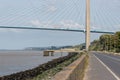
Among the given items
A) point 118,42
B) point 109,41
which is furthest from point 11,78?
A: point 109,41

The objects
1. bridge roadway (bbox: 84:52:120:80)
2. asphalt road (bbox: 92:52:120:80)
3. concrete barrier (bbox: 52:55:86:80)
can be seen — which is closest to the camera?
concrete barrier (bbox: 52:55:86:80)

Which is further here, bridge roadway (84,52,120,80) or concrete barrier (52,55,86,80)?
bridge roadway (84,52,120,80)

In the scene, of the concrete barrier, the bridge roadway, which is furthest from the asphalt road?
the concrete barrier

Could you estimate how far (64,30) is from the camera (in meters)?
104

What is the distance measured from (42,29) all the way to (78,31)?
9.93 metres

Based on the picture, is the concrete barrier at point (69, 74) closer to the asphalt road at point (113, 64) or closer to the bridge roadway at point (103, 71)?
the bridge roadway at point (103, 71)

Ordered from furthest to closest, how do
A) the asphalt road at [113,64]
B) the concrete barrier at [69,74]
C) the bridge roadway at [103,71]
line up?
1. the asphalt road at [113,64]
2. the bridge roadway at [103,71]
3. the concrete barrier at [69,74]

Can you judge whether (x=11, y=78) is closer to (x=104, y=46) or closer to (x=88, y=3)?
(x=88, y=3)

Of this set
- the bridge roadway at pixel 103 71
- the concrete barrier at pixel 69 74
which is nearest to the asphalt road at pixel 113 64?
the bridge roadway at pixel 103 71

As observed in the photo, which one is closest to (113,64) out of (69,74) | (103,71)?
(103,71)

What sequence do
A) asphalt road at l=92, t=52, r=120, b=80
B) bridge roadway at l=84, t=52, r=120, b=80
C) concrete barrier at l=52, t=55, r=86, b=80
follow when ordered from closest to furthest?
1. concrete barrier at l=52, t=55, r=86, b=80
2. bridge roadway at l=84, t=52, r=120, b=80
3. asphalt road at l=92, t=52, r=120, b=80

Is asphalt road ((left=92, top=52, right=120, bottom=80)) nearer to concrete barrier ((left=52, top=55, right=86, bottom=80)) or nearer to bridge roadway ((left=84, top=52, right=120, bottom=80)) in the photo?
bridge roadway ((left=84, top=52, right=120, bottom=80))

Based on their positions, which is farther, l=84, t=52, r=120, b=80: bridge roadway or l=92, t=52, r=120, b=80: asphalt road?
l=92, t=52, r=120, b=80: asphalt road

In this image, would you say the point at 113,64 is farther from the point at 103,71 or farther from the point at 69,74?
the point at 69,74
